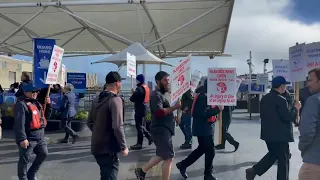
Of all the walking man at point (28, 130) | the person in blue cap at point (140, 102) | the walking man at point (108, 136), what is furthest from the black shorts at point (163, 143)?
the person in blue cap at point (140, 102)

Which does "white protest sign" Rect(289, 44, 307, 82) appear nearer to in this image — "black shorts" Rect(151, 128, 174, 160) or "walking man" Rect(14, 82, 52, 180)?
"black shorts" Rect(151, 128, 174, 160)

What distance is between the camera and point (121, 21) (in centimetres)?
1689

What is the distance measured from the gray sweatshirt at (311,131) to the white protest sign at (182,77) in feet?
8.31

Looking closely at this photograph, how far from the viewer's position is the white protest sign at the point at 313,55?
22.8ft

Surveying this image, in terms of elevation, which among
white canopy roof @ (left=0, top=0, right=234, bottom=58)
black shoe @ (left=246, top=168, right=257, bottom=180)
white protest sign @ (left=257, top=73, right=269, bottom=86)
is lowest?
black shoe @ (left=246, top=168, right=257, bottom=180)

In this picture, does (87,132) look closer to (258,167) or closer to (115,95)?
(258,167)

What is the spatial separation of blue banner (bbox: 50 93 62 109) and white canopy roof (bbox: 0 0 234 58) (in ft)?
9.90

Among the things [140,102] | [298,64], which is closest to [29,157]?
[140,102]

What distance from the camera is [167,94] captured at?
6.39m

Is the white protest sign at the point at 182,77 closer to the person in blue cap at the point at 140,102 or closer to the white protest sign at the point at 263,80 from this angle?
the person in blue cap at the point at 140,102

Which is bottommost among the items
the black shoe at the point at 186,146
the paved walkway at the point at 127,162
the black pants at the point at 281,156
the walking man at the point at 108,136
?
the paved walkway at the point at 127,162

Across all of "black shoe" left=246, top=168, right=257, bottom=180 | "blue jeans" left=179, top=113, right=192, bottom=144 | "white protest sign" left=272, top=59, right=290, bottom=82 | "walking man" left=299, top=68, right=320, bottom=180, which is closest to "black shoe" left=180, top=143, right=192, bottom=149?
"blue jeans" left=179, top=113, right=192, bottom=144

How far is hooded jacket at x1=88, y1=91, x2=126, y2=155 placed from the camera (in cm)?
484

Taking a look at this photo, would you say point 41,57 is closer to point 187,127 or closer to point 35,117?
point 35,117
